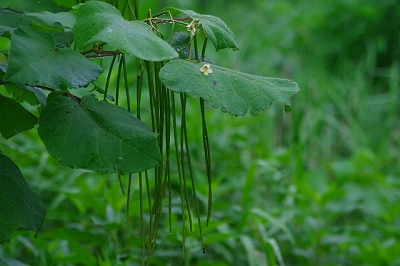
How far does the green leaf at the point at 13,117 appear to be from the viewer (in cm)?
94

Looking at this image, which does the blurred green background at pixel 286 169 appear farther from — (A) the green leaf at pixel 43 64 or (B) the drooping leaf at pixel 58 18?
(A) the green leaf at pixel 43 64

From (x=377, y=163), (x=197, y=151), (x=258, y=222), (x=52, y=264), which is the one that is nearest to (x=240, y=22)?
(x=377, y=163)

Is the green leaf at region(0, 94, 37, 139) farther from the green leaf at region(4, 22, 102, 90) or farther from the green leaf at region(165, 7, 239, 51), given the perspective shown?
the green leaf at region(165, 7, 239, 51)

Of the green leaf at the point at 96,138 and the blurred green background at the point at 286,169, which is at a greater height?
the green leaf at the point at 96,138

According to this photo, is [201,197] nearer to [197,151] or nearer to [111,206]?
[111,206]

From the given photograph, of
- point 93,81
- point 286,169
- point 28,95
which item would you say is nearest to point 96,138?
point 93,81

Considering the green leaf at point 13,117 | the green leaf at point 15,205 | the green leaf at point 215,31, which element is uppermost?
the green leaf at point 215,31

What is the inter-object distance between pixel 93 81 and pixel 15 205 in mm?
228

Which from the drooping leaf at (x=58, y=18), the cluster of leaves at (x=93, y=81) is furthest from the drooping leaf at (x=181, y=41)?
the drooping leaf at (x=58, y=18)

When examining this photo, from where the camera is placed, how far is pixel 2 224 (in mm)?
894

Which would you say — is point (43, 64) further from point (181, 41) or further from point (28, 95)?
point (28, 95)

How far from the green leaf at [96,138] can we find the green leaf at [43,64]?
67 millimetres

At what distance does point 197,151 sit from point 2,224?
68.4 inches

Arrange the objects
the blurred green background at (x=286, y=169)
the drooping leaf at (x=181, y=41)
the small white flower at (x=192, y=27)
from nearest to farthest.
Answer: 1. the small white flower at (x=192, y=27)
2. the drooping leaf at (x=181, y=41)
3. the blurred green background at (x=286, y=169)
